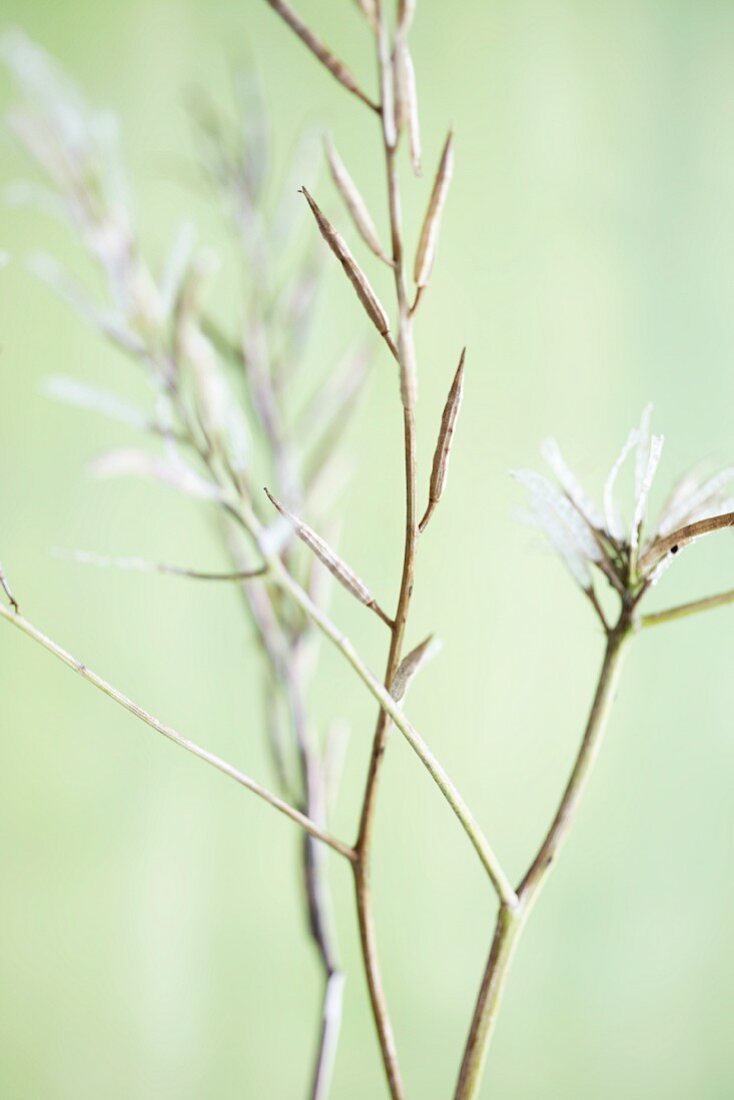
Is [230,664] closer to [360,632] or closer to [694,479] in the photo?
[360,632]

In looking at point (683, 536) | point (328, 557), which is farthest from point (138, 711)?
point (683, 536)

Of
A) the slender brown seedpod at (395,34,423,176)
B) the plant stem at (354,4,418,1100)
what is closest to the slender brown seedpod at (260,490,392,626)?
the plant stem at (354,4,418,1100)

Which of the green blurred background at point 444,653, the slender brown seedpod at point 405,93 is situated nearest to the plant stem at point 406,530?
the slender brown seedpod at point 405,93

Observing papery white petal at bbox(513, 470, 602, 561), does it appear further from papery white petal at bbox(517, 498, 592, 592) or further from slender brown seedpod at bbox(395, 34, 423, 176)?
slender brown seedpod at bbox(395, 34, 423, 176)

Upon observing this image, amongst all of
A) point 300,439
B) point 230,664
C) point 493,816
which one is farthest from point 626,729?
point 300,439

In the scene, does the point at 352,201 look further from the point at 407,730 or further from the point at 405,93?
the point at 407,730

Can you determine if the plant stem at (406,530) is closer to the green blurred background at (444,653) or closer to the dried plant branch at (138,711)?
the dried plant branch at (138,711)

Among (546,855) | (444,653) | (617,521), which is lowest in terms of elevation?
(546,855)
